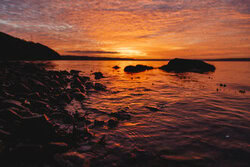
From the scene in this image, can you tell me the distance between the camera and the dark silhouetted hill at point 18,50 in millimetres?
95875

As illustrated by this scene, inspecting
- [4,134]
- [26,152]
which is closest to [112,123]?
[26,152]

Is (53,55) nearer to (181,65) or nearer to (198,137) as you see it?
(181,65)

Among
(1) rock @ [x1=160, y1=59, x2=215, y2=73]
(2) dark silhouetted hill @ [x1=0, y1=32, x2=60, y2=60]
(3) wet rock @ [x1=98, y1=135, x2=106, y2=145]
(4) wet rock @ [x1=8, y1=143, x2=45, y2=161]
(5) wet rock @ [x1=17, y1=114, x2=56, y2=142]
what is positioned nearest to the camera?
(4) wet rock @ [x1=8, y1=143, x2=45, y2=161]

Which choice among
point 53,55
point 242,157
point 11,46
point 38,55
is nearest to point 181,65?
point 242,157

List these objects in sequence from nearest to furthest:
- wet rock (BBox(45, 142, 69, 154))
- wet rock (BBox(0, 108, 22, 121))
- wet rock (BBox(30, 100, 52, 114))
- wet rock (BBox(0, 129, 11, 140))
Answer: wet rock (BBox(45, 142, 69, 154)) < wet rock (BBox(0, 129, 11, 140)) < wet rock (BBox(0, 108, 22, 121)) < wet rock (BBox(30, 100, 52, 114))

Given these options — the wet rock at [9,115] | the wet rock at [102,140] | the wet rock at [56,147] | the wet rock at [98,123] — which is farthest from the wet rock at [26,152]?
the wet rock at [98,123]

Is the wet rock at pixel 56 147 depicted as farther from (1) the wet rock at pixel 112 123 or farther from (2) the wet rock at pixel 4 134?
(1) the wet rock at pixel 112 123

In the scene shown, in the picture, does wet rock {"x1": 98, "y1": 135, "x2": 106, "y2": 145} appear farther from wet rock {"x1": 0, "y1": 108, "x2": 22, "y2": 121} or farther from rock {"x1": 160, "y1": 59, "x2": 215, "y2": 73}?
rock {"x1": 160, "y1": 59, "x2": 215, "y2": 73}

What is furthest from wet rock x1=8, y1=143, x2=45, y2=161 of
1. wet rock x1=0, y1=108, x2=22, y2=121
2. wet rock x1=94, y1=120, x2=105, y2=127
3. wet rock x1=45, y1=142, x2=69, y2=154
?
wet rock x1=94, y1=120, x2=105, y2=127

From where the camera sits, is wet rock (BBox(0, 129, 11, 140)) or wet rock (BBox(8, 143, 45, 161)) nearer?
wet rock (BBox(8, 143, 45, 161))

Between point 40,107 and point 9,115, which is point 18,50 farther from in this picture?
point 9,115

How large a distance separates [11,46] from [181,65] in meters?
118

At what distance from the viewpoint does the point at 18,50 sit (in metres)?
106

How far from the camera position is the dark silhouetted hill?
315 ft
